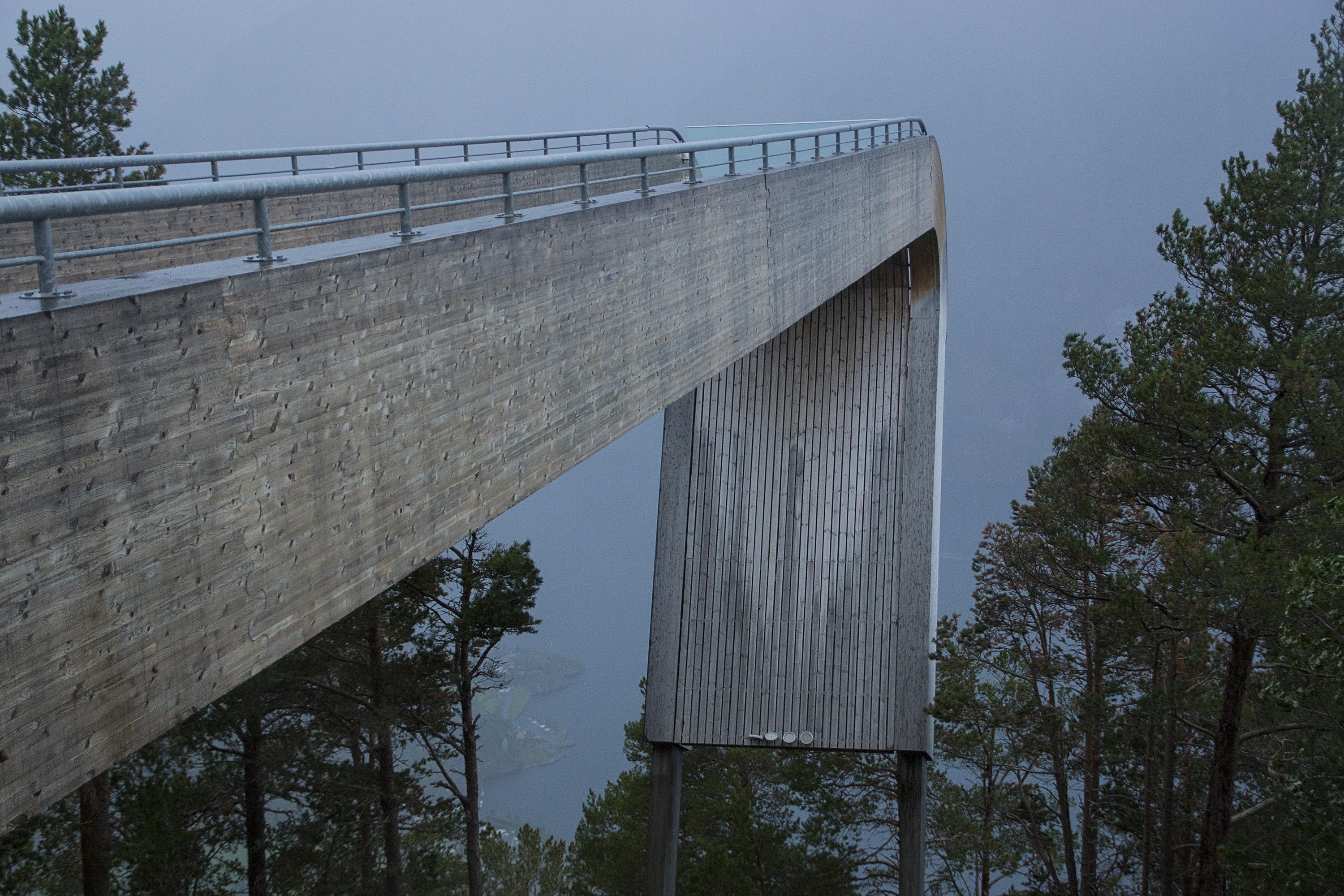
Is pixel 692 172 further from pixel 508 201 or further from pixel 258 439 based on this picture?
pixel 258 439

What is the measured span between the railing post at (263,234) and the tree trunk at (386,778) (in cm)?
993

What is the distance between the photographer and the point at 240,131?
592 ft

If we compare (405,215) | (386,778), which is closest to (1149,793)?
(386,778)

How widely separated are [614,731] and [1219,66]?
5028 inches

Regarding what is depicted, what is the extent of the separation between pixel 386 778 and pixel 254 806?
1676 mm

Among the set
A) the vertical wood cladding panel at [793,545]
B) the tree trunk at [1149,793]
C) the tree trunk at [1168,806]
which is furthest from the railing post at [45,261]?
the tree trunk at [1149,793]

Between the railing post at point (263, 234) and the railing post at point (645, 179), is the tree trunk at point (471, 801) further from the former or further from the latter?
the railing post at point (263, 234)

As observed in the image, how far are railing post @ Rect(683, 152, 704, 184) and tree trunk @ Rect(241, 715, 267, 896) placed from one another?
8805 millimetres

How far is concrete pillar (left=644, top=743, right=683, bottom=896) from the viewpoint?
484 inches

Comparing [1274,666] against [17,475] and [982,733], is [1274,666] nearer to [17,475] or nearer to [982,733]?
[982,733]

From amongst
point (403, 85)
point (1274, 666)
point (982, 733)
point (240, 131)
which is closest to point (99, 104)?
point (982, 733)

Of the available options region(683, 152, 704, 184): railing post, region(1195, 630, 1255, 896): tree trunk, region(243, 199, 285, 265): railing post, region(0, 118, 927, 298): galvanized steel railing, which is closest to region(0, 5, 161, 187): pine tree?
region(0, 118, 927, 298): galvanized steel railing

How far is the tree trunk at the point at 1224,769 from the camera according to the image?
31.1 ft

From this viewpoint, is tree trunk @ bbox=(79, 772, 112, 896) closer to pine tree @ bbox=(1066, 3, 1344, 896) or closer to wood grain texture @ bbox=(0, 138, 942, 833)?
wood grain texture @ bbox=(0, 138, 942, 833)
